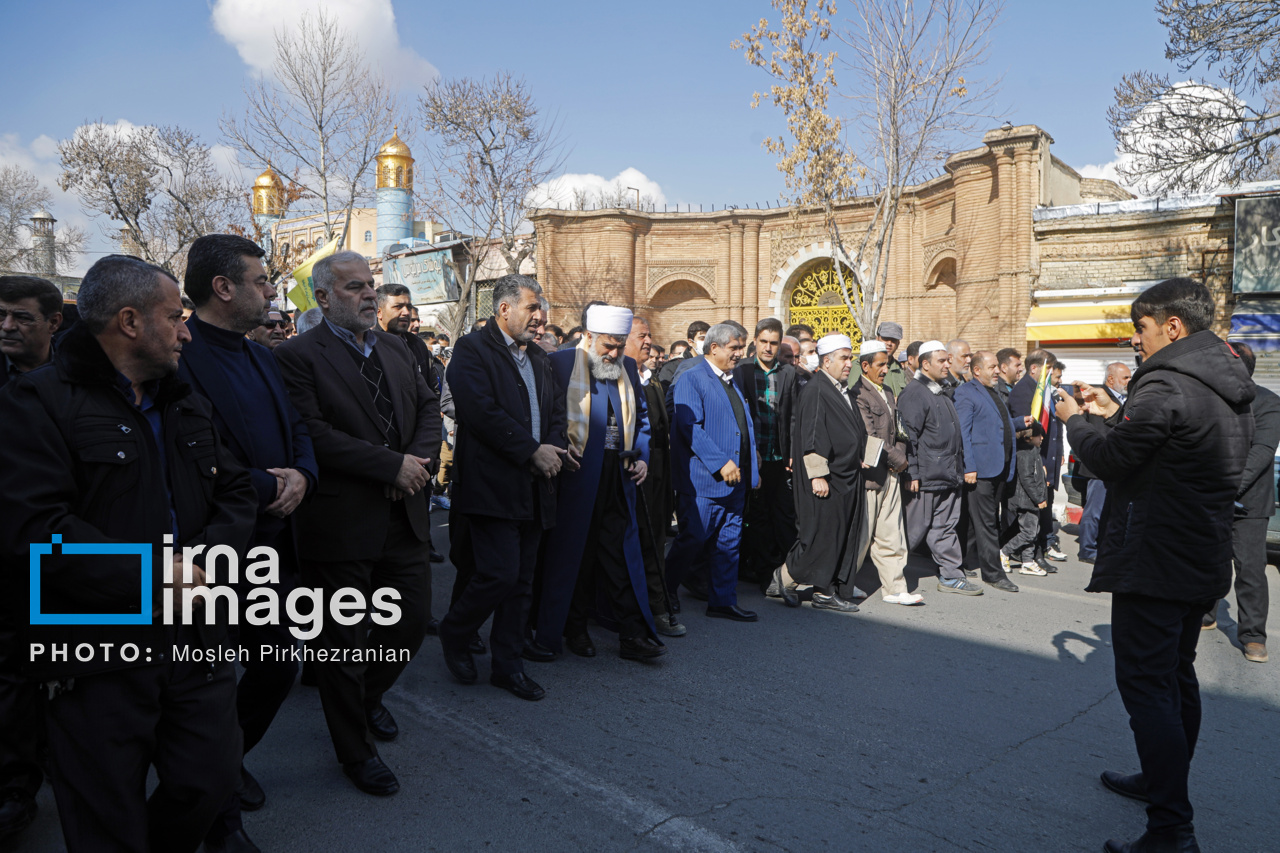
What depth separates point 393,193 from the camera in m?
43.7

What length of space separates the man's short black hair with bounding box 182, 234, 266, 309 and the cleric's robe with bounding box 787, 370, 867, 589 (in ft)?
14.0

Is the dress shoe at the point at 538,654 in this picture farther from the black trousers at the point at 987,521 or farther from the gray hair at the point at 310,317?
the black trousers at the point at 987,521

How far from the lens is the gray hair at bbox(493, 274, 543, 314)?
14.5 ft

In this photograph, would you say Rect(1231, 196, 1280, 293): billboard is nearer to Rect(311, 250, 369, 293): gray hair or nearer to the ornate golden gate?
the ornate golden gate

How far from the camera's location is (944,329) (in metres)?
21.2

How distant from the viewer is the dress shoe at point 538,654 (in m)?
4.90

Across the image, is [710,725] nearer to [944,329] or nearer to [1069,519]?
[1069,519]

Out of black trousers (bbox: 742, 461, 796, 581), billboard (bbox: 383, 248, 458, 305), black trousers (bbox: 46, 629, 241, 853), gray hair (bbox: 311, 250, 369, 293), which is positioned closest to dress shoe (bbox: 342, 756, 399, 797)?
black trousers (bbox: 46, 629, 241, 853)

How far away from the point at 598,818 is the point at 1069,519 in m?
9.28

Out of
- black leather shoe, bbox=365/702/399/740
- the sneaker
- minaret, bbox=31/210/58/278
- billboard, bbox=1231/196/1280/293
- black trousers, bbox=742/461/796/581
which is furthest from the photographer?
minaret, bbox=31/210/58/278

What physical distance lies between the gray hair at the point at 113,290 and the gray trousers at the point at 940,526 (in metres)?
6.00

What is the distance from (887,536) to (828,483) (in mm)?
767

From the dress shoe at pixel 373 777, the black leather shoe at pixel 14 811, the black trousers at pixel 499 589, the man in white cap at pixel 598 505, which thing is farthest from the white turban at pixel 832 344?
the black leather shoe at pixel 14 811

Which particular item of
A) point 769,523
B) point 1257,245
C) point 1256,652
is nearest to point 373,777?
point 769,523
